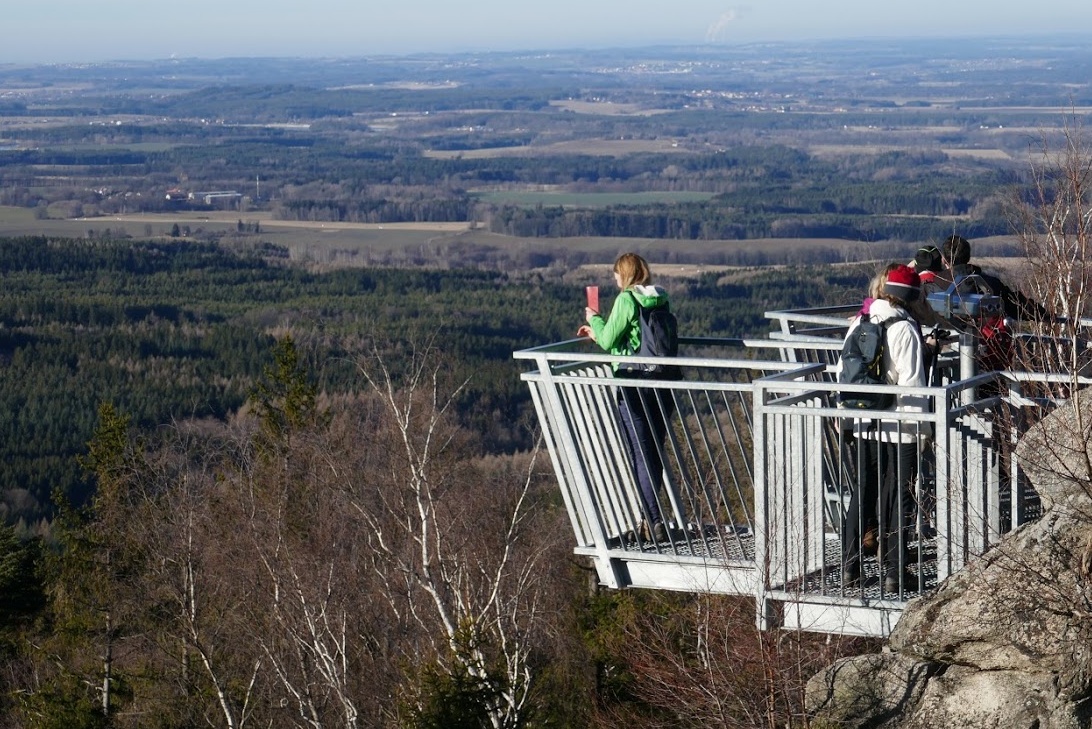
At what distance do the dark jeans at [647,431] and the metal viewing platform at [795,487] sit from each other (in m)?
0.06

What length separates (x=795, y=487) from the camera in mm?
8336

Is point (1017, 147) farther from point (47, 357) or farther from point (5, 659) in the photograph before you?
point (5, 659)

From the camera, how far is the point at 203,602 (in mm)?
31156

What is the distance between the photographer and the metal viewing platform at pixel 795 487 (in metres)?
8.06

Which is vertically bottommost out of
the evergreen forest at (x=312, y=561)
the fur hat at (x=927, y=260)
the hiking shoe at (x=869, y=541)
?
the evergreen forest at (x=312, y=561)

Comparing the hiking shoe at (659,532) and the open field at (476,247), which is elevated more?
the hiking shoe at (659,532)

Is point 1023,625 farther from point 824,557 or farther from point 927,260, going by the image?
point 927,260

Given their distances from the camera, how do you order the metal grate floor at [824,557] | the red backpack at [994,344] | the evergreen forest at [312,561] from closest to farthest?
the metal grate floor at [824,557] < the red backpack at [994,344] < the evergreen forest at [312,561]

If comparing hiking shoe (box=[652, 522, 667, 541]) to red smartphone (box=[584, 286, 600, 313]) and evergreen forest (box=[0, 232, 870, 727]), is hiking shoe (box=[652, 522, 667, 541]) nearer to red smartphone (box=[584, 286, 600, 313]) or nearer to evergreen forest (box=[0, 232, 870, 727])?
evergreen forest (box=[0, 232, 870, 727])

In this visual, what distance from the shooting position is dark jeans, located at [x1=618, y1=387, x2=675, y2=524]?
9.44 m

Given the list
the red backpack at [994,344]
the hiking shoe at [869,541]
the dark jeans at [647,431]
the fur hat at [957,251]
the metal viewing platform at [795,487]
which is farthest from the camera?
the fur hat at [957,251]

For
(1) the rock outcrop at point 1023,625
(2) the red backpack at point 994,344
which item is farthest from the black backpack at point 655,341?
(1) the rock outcrop at point 1023,625

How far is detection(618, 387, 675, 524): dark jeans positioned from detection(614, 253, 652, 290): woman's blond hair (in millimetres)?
688

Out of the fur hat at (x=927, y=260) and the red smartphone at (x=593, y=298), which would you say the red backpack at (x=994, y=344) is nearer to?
the fur hat at (x=927, y=260)
